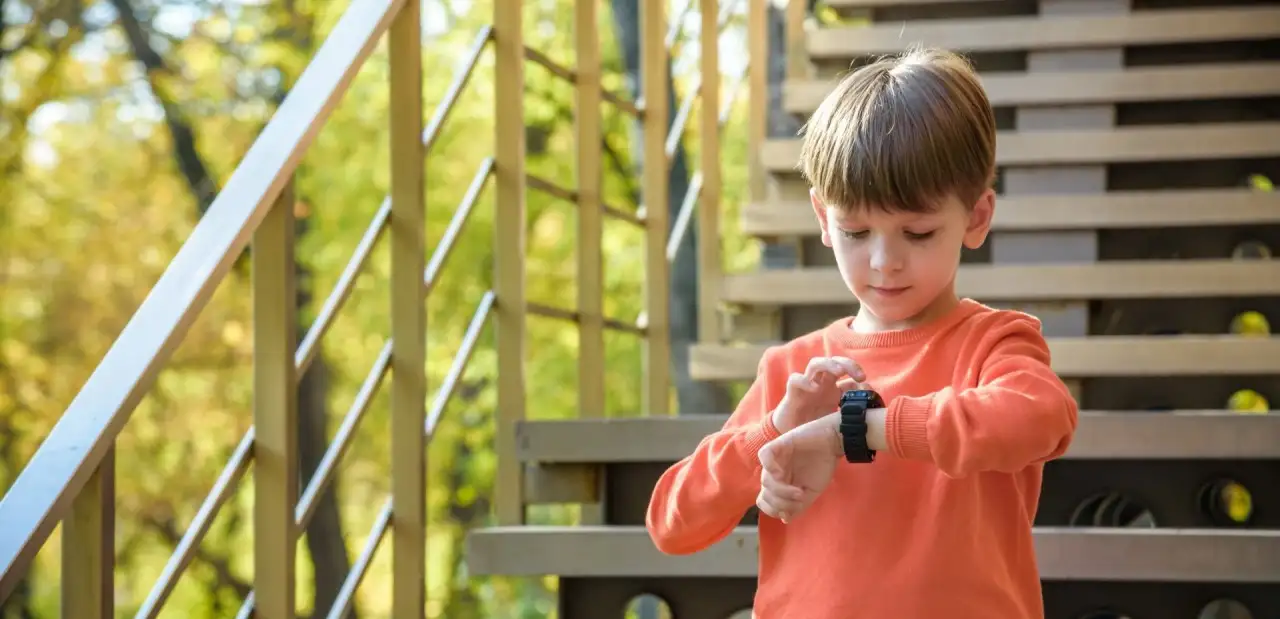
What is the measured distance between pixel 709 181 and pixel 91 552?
2.67 metres

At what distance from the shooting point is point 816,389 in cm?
136

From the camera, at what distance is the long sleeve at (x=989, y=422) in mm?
1294

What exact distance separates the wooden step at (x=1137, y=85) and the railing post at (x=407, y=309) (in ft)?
6.12

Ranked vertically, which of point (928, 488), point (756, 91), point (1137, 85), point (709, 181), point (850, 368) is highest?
point (756, 91)

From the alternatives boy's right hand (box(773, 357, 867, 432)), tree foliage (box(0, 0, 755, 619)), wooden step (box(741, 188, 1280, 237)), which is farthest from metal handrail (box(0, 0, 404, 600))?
tree foliage (box(0, 0, 755, 619))

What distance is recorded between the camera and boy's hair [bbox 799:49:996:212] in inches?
53.1

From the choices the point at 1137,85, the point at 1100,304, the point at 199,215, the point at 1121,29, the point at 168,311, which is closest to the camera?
the point at 168,311

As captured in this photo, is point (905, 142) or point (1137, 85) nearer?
point (905, 142)

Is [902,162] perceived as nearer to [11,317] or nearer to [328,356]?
[328,356]

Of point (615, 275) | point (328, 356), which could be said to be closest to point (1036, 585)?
point (615, 275)

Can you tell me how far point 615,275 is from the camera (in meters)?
9.91

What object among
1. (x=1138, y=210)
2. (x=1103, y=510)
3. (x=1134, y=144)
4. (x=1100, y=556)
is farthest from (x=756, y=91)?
(x=1100, y=556)

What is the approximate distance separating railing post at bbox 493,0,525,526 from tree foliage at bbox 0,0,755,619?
6.31 metres

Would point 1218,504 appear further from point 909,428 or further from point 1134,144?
point 1134,144
